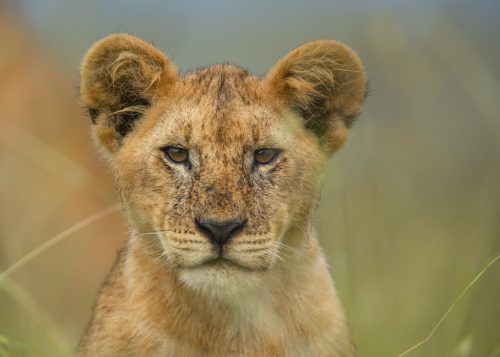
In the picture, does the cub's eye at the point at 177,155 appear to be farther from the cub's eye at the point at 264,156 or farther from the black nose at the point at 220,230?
the black nose at the point at 220,230

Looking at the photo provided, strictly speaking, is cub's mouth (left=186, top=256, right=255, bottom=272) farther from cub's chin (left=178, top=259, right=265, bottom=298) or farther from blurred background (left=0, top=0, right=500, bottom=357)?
blurred background (left=0, top=0, right=500, bottom=357)

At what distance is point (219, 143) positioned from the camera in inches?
192

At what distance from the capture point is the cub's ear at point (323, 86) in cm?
531

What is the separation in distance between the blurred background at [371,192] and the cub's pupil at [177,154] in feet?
3.05

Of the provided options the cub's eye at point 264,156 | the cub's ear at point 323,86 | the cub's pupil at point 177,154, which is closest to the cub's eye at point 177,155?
the cub's pupil at point 177,154

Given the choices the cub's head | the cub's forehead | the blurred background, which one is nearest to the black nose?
the cub's head

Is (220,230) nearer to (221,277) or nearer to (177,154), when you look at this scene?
(221,277)

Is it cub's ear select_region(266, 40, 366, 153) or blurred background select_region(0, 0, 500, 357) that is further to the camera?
blurred background select_region(0, 0, 500, 357)

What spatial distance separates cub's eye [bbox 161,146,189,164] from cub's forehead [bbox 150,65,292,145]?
4cm

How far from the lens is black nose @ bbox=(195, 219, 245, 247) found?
4566mm

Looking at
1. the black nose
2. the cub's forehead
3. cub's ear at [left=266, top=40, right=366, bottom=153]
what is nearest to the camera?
the black nose

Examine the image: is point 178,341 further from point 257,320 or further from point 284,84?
point 284,84

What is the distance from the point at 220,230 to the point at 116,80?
1.17 m

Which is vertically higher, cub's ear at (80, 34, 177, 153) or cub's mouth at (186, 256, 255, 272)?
cub's ear at (80, 34, 177, 153)
